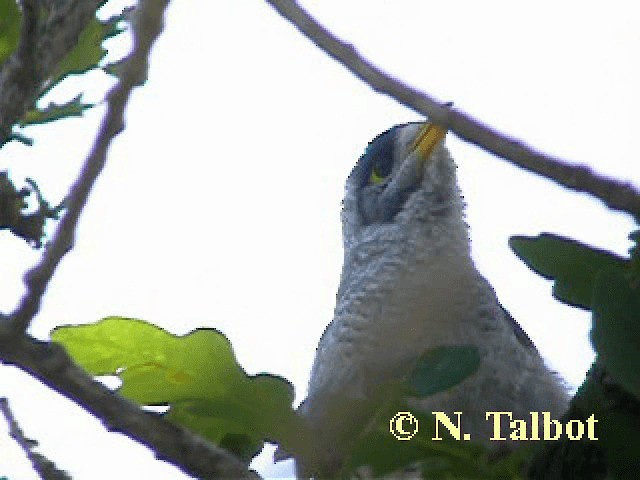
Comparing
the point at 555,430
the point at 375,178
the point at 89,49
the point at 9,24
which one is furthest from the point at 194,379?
the point at 375,178

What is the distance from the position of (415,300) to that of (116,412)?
2.61 meters

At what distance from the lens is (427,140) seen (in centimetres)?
468

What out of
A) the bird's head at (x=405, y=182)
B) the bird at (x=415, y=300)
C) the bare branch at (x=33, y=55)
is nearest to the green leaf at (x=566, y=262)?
the bird at (x=415, y=300)

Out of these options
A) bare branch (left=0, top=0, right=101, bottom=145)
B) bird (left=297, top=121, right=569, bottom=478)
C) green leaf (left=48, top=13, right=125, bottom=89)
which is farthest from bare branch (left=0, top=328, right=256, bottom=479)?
green leaf (left=48, top=13, right=125, bottom=89)

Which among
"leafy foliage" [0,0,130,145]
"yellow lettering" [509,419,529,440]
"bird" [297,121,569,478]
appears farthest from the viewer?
"bird" [297,121,569,478]

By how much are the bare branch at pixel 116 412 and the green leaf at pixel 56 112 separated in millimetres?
1191

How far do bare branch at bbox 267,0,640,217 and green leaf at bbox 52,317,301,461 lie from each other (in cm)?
38

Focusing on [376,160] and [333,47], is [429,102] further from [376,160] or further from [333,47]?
[376,160]

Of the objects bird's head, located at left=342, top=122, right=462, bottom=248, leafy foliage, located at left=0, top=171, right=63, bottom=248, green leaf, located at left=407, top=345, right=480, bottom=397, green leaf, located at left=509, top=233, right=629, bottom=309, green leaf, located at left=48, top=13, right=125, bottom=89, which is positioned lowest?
green leaf, located at left=407, top=345, right=480, bottom=397

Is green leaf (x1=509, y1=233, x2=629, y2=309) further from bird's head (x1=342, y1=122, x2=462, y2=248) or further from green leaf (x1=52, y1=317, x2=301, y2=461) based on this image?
bird's head (x1=342, y1=122, x2=462, y2=248)

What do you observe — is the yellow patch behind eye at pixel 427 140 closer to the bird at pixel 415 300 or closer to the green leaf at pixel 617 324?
the bird at pixel 415 300

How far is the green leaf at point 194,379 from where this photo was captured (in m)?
1.55

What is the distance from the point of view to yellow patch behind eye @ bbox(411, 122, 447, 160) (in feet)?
15.2

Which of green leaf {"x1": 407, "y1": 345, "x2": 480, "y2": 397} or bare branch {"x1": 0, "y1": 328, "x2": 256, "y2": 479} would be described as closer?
bare branch {"x1": 0, "y1": 328, "x2": 256, "y2": 479}
